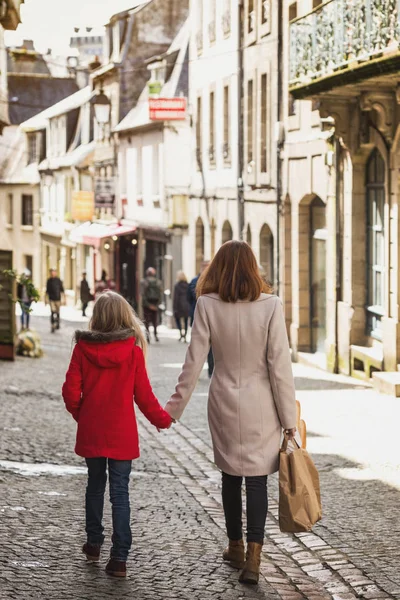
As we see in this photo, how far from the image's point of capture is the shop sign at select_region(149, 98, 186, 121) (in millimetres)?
39000

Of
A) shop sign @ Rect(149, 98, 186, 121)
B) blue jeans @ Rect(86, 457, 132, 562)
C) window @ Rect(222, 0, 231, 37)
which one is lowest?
blue jeans @ Rect(86, 457, 132, 562)

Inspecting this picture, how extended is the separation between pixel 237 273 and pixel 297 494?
1.16 meters

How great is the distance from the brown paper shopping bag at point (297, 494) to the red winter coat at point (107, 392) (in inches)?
27.5

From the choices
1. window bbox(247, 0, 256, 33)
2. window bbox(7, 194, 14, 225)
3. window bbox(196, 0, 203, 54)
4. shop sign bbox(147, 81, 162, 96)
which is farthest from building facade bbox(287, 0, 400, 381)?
window bbox(7, 194, 14, 225)

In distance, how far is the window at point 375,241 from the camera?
19938 millimetres

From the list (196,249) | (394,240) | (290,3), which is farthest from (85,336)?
(196,249)

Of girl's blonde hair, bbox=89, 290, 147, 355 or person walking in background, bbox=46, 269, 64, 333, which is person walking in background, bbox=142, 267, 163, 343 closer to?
person walking in background, bbox=46, 269, 64, 333

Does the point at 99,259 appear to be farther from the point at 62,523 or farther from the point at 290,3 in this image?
the point at 62,523

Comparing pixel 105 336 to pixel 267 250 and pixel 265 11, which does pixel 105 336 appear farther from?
pixel 265 11

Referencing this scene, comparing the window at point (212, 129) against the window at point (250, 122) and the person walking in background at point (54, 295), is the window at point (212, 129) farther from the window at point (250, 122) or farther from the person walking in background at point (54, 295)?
the person walking in background at point (54, 295)

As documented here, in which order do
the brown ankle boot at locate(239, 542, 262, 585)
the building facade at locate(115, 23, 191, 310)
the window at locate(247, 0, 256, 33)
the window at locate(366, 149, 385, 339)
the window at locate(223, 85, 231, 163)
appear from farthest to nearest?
1. the building facade at locate(115, 23, 191, 310)
2. the window at locate(223, 85, 231, 163)
3. the window at locate(247, 0, 256, 33)
4. the window at locate(366, 149, 385, 339)
5. the brown ankle boot at locate(239, 542, 262, 585)

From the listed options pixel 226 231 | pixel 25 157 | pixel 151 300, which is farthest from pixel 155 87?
pixel 25 157

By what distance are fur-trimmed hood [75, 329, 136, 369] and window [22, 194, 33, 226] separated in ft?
209

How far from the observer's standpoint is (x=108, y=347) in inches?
272
